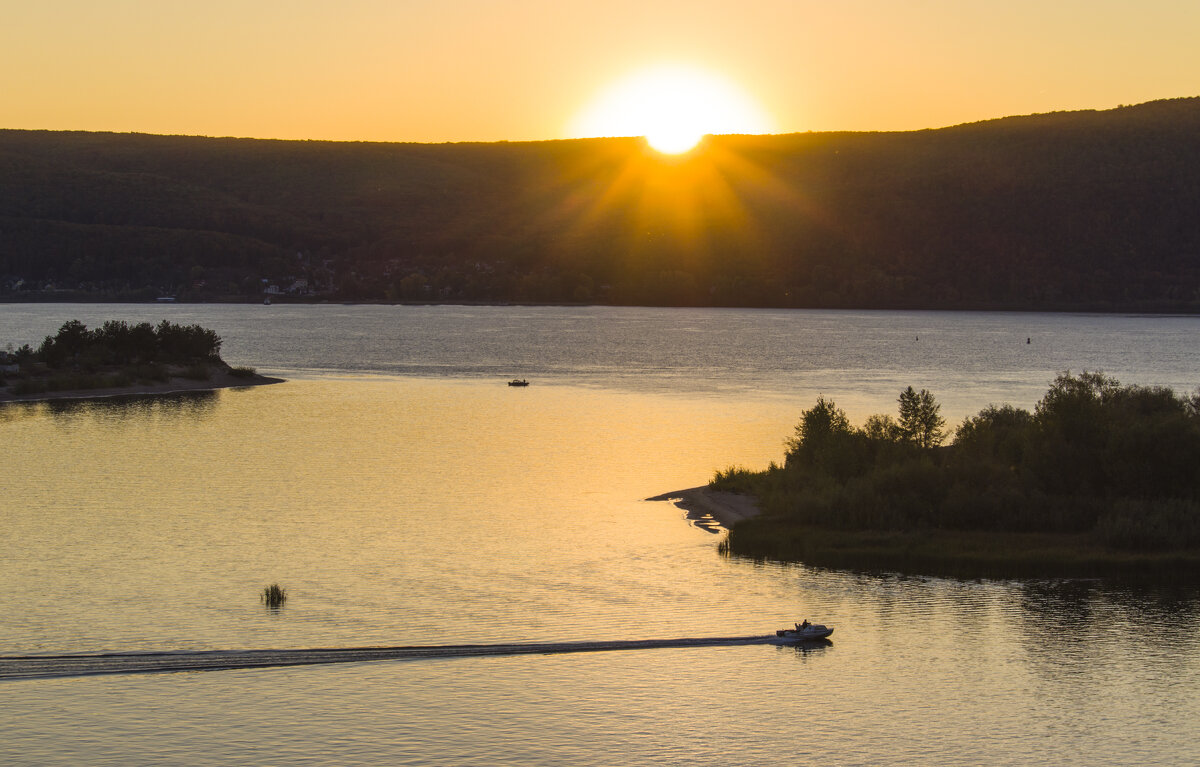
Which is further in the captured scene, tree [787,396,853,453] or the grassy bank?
tree [787,396,853,453]

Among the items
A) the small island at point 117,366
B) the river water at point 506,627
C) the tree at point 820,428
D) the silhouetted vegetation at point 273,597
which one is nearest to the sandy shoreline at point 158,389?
the small island at point 117,366

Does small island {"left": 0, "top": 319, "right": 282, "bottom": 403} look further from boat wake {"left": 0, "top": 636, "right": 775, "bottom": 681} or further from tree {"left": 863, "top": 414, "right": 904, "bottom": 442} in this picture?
boat wake {"left": 0, "top": 636, "right": 775, "bottom": 681}

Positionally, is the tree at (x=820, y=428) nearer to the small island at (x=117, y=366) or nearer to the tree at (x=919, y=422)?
the tree at (x=919, y=422)

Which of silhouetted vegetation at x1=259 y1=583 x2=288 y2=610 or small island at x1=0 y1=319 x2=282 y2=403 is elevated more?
small island at x1=0 y1=319 x2=282 y2=403

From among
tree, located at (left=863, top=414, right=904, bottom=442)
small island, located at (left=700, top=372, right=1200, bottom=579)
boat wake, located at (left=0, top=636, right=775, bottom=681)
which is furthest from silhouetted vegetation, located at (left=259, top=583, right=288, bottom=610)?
tree, located at (left=863, top=414, right=904, bottom=442)

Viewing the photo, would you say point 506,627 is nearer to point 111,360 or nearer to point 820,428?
point 820,428

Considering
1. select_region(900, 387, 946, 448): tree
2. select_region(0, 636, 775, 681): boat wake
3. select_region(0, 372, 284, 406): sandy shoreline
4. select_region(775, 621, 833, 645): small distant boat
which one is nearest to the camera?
select_region(0, 636, 775, 681): boat wake

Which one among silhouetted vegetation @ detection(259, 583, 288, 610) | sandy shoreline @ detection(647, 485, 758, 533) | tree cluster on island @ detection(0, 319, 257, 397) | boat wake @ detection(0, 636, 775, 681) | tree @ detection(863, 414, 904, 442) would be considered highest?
tree cluster on island @ detection(0, 319, 257, 397)

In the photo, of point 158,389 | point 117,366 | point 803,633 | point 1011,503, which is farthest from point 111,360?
point 803,633
